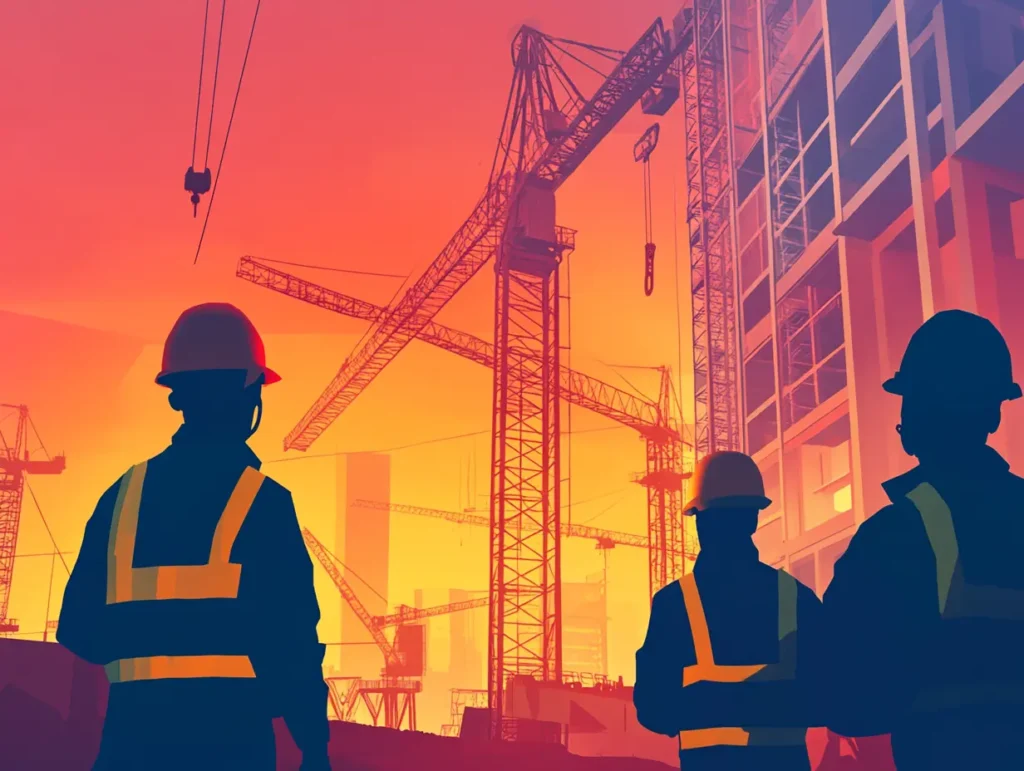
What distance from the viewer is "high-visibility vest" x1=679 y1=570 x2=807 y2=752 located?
3.39 metres

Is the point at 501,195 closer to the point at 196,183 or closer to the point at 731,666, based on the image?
the point at 196,183

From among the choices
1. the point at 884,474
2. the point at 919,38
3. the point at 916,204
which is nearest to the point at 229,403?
the point at 916,204

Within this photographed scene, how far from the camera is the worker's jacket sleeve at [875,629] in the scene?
7.75 feet

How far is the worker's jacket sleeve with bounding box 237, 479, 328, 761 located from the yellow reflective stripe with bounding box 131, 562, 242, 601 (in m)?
0.03

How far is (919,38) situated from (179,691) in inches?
1132

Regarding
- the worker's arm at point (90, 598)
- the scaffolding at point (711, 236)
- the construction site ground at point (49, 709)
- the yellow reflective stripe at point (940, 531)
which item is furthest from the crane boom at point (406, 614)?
the yellow reflective stripe at point (940, 531)

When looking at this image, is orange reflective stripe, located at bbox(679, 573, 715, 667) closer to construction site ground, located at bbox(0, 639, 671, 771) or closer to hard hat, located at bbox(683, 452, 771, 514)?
hard hat, located at bbox(683, 452, 771, 514)

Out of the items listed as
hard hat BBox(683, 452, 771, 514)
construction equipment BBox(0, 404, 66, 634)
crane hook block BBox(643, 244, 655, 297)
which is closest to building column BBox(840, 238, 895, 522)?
crane hook block BBox(643, 244, 655, 297)

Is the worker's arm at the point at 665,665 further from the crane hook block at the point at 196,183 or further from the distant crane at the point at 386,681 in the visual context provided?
the distant crane at the point at 386,681

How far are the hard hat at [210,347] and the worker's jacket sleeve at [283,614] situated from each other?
38 centimetres

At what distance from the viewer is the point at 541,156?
45.5 meters

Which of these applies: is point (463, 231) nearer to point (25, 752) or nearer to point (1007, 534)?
point (25, 752)

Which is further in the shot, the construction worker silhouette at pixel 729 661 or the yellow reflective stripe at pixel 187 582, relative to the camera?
the construction worker silhouette at pixel 729 661

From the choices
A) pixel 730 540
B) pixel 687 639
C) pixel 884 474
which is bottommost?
pixel 687 639
